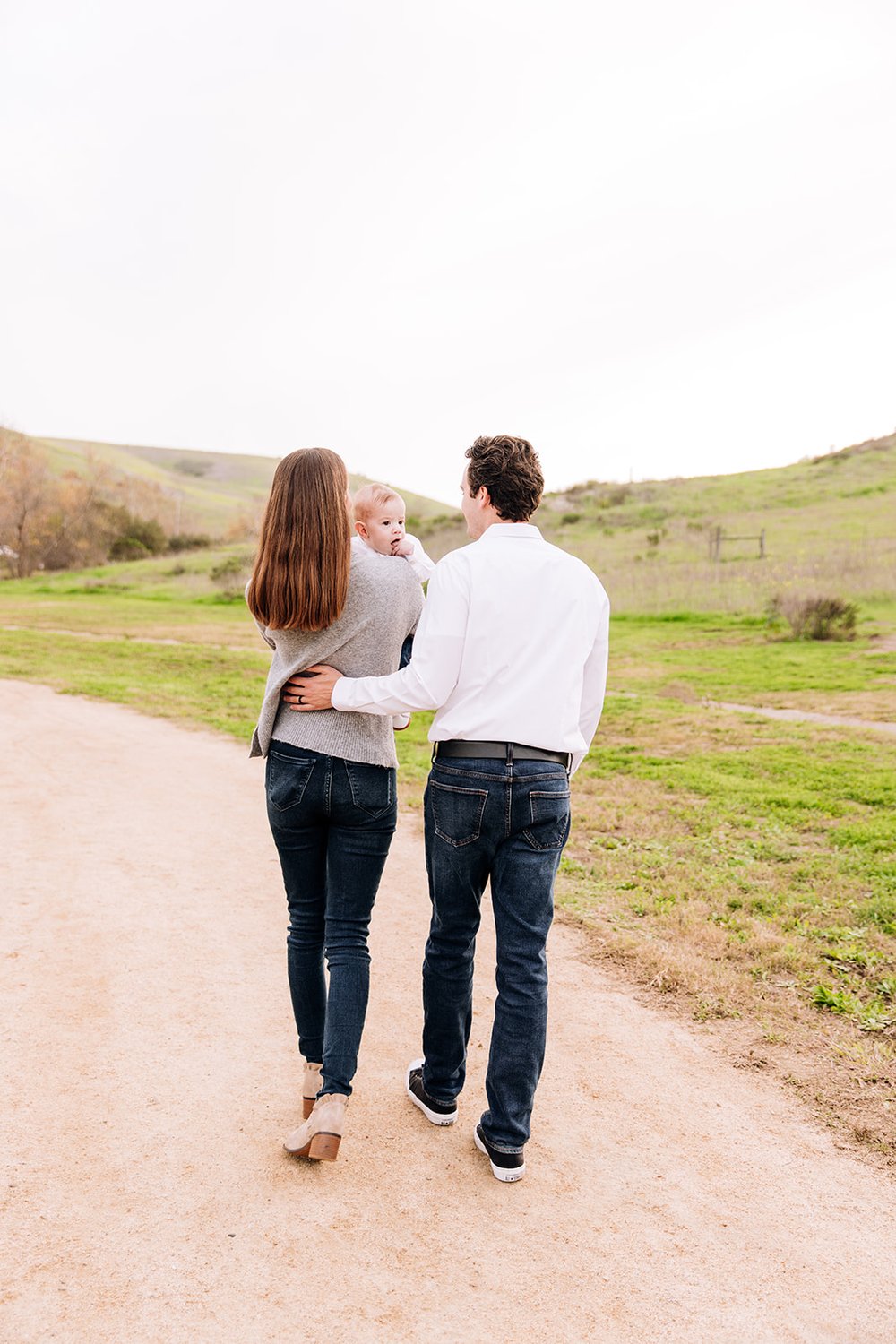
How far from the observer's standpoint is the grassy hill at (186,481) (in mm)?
66500

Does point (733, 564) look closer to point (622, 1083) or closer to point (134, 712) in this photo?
point (134, 712)

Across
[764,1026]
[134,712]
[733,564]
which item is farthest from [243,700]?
[733,564]

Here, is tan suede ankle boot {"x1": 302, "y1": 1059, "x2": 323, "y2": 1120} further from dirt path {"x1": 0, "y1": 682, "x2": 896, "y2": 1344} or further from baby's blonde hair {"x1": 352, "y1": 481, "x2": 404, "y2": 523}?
baby's blonde hair {"x1": 352, "y1": 481, "x2": 404, "y2": 523}

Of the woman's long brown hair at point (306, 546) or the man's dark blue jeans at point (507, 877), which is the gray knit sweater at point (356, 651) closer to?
the woman's long brown hair at point (306, 546)

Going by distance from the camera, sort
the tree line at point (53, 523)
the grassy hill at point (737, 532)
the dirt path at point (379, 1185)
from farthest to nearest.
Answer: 1. the tree line at point (53, 523)
2. the grassy hill at point (737, 532)
3. the dirt path at point (379, 1185)

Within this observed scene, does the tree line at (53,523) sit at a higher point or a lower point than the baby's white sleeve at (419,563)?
higher

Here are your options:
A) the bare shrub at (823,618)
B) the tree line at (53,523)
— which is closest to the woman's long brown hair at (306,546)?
the bare shrub at (823,618)

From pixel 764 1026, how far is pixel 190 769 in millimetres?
5886

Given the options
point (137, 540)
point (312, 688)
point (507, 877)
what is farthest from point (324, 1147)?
point (137, 540)

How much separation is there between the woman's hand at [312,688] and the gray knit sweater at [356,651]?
0.02 m

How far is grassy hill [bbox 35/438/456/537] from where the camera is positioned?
66.5 meters

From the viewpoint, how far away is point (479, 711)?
276cm

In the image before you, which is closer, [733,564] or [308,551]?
[308,551]

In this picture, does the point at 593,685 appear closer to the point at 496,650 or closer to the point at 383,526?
the point at 496,650
